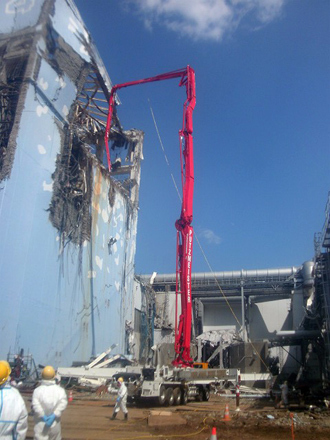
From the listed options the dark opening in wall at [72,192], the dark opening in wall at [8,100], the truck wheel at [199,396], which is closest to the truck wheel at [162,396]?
the truck wheel at [199,396]

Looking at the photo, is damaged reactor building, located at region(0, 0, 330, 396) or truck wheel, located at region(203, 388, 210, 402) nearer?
truck wheel, located at region(203, 388, 210, 402)

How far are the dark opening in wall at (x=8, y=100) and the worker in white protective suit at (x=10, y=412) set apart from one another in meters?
18.8

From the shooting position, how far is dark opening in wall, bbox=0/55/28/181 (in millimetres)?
22281

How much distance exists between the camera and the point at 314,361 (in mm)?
37062

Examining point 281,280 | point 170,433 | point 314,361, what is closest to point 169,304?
point 281,280

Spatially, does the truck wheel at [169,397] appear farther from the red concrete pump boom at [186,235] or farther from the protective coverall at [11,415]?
the protective coverall at [11,415]

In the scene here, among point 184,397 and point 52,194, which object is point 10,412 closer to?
point 184,397

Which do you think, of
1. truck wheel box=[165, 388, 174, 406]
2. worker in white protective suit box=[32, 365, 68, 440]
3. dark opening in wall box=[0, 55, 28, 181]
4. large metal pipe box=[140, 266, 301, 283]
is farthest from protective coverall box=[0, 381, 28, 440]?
large metal pipe box=[140, 266, 301, 283]

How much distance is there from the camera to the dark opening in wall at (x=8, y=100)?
22281mm

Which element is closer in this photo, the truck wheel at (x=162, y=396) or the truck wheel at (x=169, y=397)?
the truck wheel at (x=162, y=396)

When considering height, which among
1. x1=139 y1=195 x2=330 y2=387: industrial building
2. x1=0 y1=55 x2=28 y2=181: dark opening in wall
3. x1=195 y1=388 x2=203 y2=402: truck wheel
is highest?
x1=0 y1=55 x2=28 y2=181: dark opening in wall

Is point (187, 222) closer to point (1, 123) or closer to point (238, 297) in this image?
point (1, 123)

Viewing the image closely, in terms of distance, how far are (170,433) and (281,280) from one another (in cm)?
3385

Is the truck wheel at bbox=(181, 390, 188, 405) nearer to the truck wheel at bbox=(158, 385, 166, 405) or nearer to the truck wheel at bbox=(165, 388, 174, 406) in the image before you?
the truck wheel at bbox=(165, 388, 174, 406)
